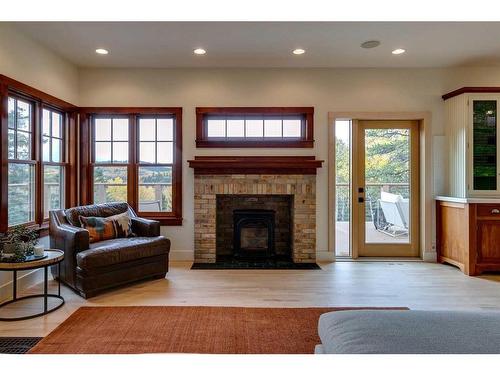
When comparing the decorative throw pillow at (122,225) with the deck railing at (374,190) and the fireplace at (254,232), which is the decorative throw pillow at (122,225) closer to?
the fireplace at (254,232)

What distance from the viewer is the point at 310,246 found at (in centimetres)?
446

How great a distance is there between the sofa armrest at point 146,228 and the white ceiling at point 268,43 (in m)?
2.15

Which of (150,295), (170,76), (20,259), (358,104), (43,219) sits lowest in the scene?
(150,295)

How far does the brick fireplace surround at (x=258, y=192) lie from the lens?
4438 millimetres

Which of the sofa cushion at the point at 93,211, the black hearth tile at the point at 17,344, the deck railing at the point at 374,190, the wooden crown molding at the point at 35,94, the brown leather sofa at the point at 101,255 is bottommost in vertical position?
the black hearth tile at the point at 17,344

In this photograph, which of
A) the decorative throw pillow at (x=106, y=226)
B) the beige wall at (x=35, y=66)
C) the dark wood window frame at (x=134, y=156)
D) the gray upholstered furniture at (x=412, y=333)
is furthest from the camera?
the dark wood window frame at (x=134, y=156)

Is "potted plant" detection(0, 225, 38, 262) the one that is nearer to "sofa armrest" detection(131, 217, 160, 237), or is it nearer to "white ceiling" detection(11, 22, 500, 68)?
"sofa armrest" detection(131, 217, 160, 237)

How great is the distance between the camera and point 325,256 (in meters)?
4.52

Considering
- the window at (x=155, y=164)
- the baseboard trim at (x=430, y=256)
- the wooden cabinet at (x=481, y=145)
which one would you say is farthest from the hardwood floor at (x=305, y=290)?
the wooden cabinet at (x=481, y=145)

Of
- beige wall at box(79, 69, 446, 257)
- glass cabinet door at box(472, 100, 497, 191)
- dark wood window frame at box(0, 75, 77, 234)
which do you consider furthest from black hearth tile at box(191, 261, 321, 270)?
glass cabinet door at box(472, 100, 497, 191)

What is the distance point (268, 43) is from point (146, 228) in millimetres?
2667
